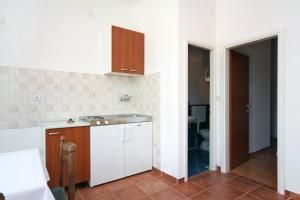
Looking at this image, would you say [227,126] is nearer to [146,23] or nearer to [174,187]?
[174,187]

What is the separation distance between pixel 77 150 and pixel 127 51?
5.31 ft

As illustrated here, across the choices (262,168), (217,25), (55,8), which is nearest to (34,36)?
(55,8)

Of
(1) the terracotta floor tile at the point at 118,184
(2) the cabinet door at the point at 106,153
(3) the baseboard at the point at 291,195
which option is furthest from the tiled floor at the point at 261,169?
(2) the cabinet door at the point at 106,153

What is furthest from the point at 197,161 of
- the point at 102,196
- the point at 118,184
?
the point at 102,196

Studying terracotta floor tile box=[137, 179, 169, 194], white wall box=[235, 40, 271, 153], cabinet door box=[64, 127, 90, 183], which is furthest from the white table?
white wall box=[235, 40, 271, 153]

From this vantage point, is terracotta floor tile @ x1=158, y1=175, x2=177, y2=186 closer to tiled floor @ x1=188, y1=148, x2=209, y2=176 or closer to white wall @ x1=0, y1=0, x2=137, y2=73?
tiled floor @ x1=188, y1=148, x2=209, y2=176

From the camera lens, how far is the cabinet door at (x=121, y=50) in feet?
8.73

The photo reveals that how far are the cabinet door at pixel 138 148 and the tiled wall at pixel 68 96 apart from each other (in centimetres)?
10

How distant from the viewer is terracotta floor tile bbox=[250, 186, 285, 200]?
2.05 m

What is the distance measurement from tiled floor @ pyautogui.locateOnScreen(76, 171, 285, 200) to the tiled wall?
455mm

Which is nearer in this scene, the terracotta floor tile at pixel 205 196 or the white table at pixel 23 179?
the white table at pixel 23 179

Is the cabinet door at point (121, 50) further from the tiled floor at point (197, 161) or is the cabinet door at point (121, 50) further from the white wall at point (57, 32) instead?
the tiled floor at point (197, 161)

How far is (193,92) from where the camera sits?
14.2ft

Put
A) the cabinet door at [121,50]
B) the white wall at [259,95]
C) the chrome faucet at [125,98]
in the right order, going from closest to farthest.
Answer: the cabinet door at [121,50] < the chrome faucet at [125,98] < the white wall at [259,95]
